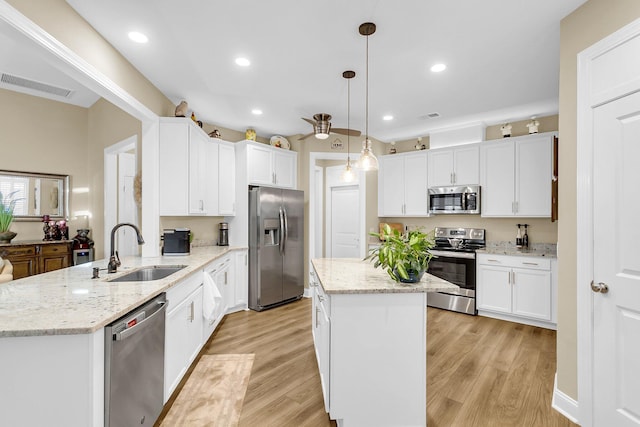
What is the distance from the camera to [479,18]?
2.11 metres

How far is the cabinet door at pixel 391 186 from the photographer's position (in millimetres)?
5089

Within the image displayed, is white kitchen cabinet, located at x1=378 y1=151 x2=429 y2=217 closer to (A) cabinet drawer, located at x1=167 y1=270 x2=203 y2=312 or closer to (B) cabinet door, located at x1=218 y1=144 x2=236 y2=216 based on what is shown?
(B) cabinet door, located at x1=218 y1=144 x2=236 y2=216

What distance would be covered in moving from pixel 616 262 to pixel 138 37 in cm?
358

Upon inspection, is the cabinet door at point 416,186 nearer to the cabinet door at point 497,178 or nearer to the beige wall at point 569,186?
the cabinet door at point 497,178

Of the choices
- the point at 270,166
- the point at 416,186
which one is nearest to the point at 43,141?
the point at 270,166

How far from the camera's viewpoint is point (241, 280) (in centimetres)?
432

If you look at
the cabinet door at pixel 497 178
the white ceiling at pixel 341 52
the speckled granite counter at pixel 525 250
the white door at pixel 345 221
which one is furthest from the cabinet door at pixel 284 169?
the speckled granite counter at pixel 525 250

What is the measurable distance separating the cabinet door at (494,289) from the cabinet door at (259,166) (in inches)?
131

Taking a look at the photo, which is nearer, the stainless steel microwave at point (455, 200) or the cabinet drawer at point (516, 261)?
the cabinet drawer at point (516, 261)

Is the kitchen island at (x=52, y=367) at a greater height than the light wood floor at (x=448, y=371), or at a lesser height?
greater

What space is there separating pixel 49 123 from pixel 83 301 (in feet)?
14.6

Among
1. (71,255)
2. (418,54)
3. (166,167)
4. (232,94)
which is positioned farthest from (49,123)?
(418,54)

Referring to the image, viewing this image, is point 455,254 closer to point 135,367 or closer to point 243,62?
point 243,62

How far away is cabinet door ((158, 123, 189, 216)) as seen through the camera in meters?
3.32
